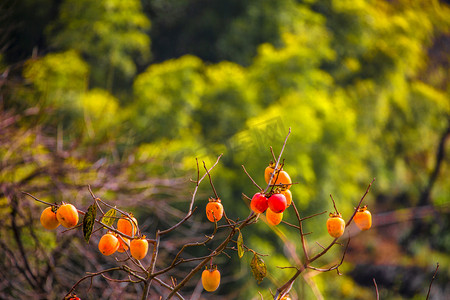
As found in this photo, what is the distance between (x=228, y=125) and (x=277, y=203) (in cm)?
247

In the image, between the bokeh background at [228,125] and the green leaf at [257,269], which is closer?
the green leaf at [257,269]

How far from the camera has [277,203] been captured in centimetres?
34

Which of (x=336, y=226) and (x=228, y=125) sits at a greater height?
(x=336, y=226)

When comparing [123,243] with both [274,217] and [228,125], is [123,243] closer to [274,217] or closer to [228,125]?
[274,217]

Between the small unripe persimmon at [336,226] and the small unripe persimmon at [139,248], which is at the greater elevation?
the small unripe persimmon at [139,248]

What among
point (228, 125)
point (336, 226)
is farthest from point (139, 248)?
point (228, 125)

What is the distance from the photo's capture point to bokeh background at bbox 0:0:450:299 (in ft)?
3.75

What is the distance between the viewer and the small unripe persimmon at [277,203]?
34 cm

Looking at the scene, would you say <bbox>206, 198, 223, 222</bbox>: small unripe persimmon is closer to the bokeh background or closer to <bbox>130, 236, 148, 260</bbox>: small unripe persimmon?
<bbox>130, 236, 148, 260</bbox>: small unripe persimmon

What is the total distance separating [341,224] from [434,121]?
A: 15.4ft

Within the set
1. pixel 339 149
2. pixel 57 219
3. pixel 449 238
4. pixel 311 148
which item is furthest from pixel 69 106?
pixel 57 219

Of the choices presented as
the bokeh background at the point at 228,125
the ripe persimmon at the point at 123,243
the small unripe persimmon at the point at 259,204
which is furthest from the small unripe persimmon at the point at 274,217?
the bokeh background at the point at 228,125

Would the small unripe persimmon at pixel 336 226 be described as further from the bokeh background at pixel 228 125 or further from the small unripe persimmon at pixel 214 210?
the bokeh background at pixel 228 125

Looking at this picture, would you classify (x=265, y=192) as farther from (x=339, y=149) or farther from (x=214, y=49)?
(x=214, y=49)
